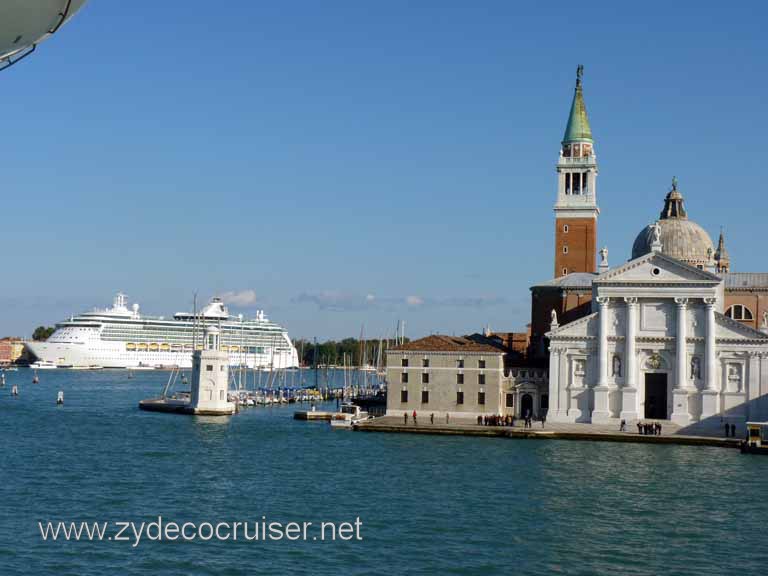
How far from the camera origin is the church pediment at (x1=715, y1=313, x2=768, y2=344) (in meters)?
49.1

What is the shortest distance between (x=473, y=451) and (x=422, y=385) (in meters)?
11.9

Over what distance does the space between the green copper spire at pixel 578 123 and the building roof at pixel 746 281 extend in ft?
46.1

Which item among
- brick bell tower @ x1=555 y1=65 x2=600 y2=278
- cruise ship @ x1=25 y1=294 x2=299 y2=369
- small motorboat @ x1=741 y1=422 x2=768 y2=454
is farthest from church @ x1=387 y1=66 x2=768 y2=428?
cruise ship @ x1=25 y1=294 x2=299 y2=369

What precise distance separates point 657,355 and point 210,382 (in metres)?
25.5

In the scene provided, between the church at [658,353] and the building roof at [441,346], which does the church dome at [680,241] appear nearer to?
the church at [658,353]

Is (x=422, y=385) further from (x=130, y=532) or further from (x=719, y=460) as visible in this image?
(x=130, y=532)

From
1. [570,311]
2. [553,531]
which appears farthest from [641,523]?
[570,311]

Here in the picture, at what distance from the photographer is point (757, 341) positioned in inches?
1923

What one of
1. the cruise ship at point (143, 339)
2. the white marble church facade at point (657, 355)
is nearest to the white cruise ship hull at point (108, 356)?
the cruise ship at point (143, 339)

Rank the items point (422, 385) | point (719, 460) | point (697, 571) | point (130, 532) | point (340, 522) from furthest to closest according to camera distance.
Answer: point (422, 385) → point (719, 460) → point (340, 522) → point (130, 532) → point (697, 571)

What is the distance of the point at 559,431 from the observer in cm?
4784

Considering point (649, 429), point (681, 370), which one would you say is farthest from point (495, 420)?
point (681, 370)

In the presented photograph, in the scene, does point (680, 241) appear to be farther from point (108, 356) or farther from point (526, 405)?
point (108, 356)

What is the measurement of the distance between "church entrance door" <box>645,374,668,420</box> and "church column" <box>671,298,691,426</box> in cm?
122
